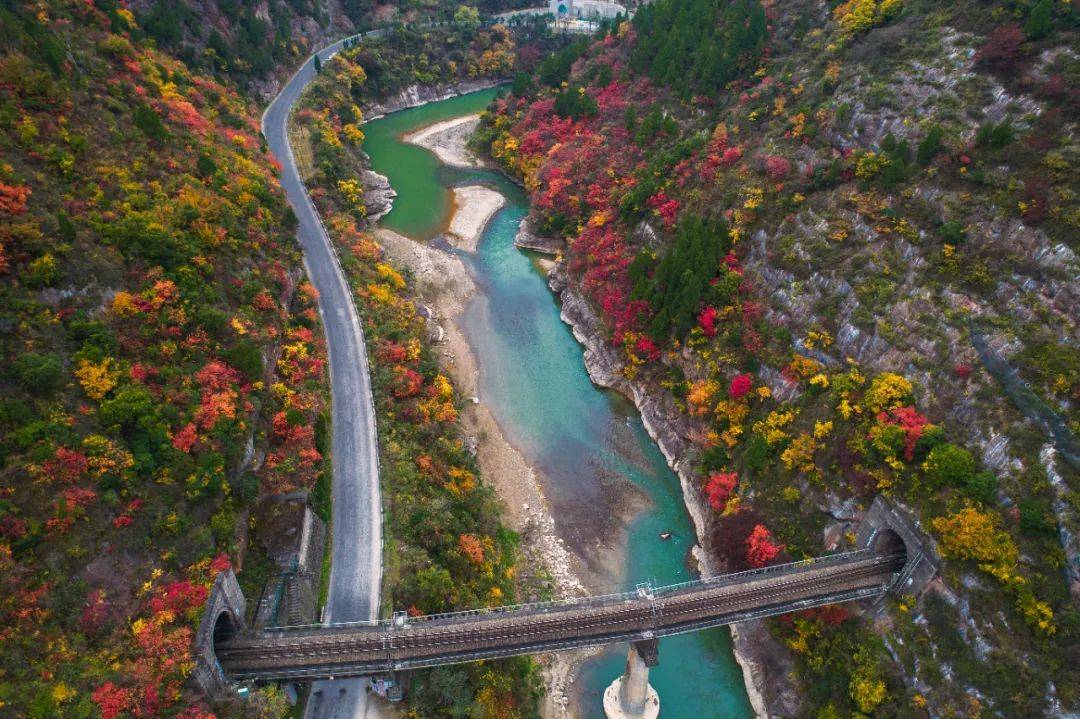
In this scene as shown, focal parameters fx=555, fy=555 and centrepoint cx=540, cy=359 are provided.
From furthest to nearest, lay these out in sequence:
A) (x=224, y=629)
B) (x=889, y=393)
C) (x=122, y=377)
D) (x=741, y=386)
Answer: (x=741, y=386), (x=889, y=393), (x=122, y=377), (x=224, y=629)

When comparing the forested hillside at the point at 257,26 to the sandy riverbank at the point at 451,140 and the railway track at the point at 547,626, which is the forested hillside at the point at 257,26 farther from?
the railway track at the point at 547,626

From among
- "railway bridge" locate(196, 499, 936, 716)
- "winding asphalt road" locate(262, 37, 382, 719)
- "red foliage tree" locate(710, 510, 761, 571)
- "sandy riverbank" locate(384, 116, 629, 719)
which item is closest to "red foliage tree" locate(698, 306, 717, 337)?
"red foliage tree" locate(710, 510, 761, 571)

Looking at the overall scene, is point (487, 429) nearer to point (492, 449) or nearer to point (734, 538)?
point (492, 449)

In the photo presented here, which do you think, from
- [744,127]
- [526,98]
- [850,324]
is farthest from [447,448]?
[526,98]

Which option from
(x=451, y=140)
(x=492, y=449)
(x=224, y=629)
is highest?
(x=224, y=629)

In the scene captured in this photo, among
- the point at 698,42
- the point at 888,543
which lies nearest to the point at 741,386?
the point at 888,543

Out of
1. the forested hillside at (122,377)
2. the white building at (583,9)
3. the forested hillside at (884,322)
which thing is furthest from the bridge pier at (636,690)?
the white building at (583,9)
